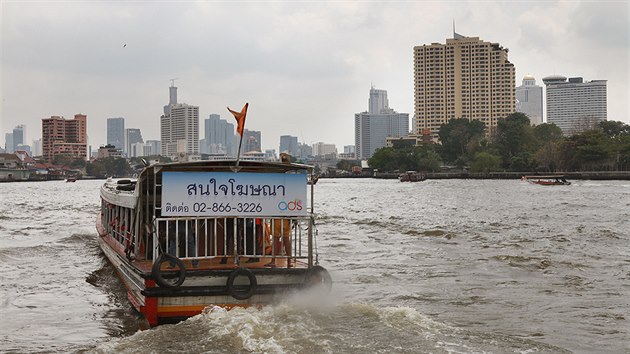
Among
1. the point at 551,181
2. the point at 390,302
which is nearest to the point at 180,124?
the point at 551,181

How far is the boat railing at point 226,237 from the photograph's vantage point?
1229 cm

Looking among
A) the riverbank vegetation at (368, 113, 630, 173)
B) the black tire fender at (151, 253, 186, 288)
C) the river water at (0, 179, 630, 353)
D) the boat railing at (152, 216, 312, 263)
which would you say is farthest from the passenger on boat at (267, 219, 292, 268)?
the riverbank vegetation at (368, 113, 630, 173)

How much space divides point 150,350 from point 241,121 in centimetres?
404

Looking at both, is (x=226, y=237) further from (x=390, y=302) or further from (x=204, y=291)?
(x=390, y=302)

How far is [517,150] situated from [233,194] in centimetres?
13415

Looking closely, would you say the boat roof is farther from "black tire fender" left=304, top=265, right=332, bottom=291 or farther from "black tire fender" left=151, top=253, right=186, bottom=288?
"black tire fender" left=304, top=265, right=332, bottom=291

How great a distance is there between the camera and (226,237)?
41.4 feet

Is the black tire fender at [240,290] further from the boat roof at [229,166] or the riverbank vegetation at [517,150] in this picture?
the riverbank vegetation at [517,150]

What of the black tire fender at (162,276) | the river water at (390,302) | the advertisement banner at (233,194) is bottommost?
the river water at (390,302)

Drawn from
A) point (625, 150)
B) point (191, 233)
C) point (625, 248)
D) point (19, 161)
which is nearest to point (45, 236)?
point (191, 233)

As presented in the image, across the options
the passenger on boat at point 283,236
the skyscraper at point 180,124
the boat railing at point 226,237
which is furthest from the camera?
the skyscraper at point 180,124

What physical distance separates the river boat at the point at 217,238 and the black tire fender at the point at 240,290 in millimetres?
17

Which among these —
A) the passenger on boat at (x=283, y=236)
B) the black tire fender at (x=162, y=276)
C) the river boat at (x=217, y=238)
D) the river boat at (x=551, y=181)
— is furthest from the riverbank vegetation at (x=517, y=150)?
the black tire fender at (x=162, y=276)

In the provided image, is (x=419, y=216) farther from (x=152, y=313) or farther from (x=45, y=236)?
(x=152, y=313)
